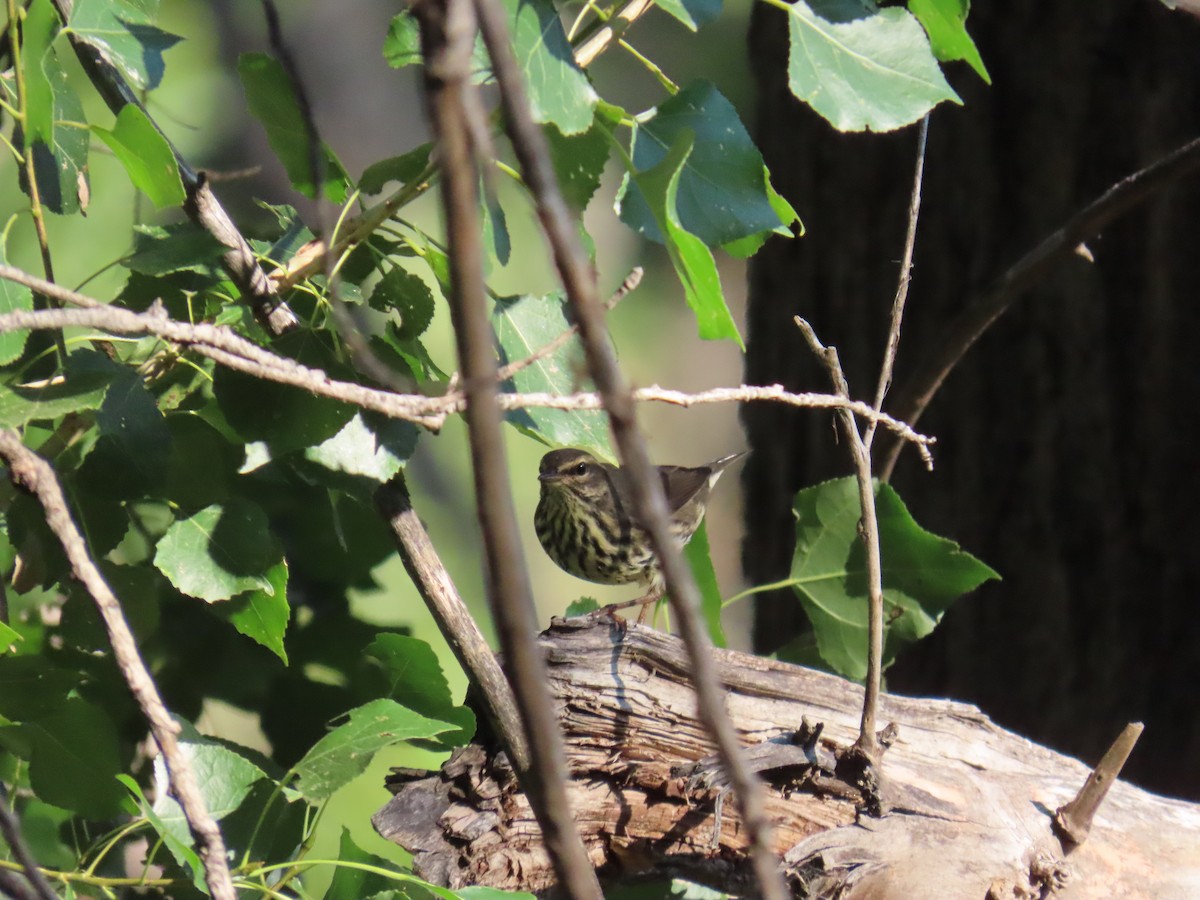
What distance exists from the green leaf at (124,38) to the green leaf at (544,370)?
455 mm

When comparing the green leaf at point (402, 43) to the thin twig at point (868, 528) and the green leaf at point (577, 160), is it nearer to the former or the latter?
the green leaf at point (577, 160)

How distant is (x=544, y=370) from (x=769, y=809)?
0.65m

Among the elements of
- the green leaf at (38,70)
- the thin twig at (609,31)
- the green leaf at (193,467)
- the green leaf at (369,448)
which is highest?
the thin twig at (609,31)

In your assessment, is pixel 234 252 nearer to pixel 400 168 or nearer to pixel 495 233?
pixel 400 168

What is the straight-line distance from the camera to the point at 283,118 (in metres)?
1.32

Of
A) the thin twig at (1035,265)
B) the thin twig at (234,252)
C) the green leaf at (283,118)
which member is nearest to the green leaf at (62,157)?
the thin twig at (234,252)

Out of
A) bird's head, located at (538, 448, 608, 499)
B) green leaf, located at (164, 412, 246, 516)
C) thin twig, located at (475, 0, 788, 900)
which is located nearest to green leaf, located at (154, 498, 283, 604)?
green leaf, located at (164, 412, 246, 516)

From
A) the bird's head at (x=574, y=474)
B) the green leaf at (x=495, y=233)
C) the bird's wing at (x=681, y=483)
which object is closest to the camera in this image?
the green leaf at (x=495, y=233)

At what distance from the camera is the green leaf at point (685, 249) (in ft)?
3.52

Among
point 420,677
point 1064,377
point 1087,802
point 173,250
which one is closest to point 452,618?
point 420,677

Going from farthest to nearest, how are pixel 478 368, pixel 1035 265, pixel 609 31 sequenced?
pixel 1035 265 < pixel 609 31 < pixel 478 368

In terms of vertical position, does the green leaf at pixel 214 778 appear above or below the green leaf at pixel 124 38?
below

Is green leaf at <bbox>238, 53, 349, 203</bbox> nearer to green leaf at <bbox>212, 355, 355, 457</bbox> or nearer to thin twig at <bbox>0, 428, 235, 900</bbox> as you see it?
green leaf at <bbox>212, 355, 355, 457</bbox>

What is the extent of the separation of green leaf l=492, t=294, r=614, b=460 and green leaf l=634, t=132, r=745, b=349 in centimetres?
16
